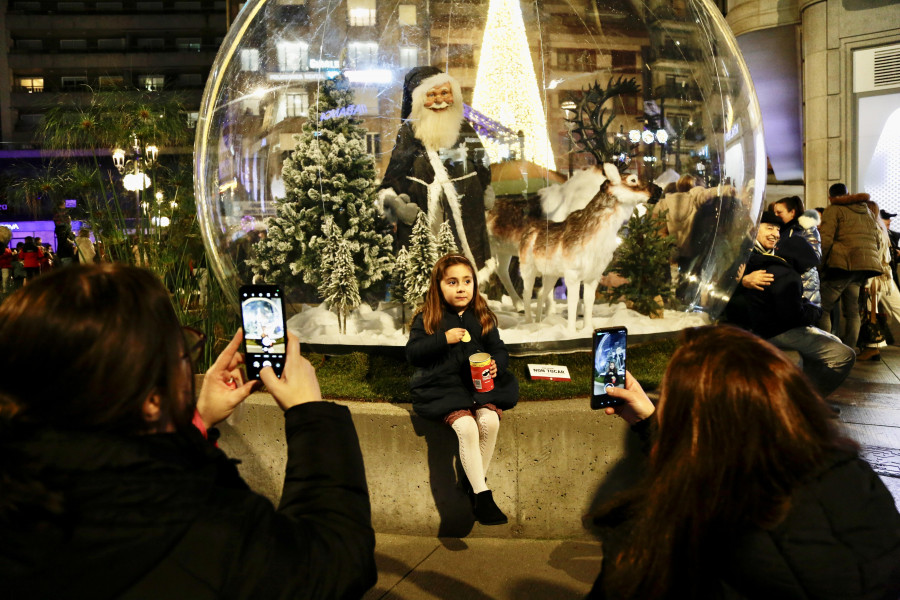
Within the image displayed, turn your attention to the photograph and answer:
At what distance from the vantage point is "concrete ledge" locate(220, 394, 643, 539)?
4.12m

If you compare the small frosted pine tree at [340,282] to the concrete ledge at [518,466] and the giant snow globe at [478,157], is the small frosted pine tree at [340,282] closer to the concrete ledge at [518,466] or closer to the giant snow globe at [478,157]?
the giant snow globe at [478,157]

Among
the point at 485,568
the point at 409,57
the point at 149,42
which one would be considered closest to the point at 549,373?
the point at 485,568

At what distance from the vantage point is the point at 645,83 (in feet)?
14.9

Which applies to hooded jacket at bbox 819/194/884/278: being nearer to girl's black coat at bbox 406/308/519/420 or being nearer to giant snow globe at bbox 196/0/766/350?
giant snow globe at bbox 196/0/766/350

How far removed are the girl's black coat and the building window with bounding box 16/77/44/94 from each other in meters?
61.7

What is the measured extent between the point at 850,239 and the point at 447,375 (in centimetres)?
574

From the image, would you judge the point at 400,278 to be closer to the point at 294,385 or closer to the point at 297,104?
the point at 297,104

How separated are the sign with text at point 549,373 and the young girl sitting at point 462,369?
1.74 ft

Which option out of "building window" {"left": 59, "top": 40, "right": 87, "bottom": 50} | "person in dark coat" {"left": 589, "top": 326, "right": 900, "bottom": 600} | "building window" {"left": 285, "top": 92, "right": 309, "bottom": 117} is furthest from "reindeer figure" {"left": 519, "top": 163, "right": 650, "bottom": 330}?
"building window" {"left": 59, "top": 40, "right": 87, "bottom": 50}

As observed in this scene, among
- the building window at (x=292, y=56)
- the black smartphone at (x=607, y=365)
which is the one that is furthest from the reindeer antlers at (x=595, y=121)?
the black smartphone at (x=607, y=365)

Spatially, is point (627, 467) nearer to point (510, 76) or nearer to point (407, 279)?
point (407, 279)

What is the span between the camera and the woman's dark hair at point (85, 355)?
1.21 metres

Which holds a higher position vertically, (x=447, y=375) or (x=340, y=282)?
(x=340, y=282)

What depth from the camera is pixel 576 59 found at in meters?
4.43
